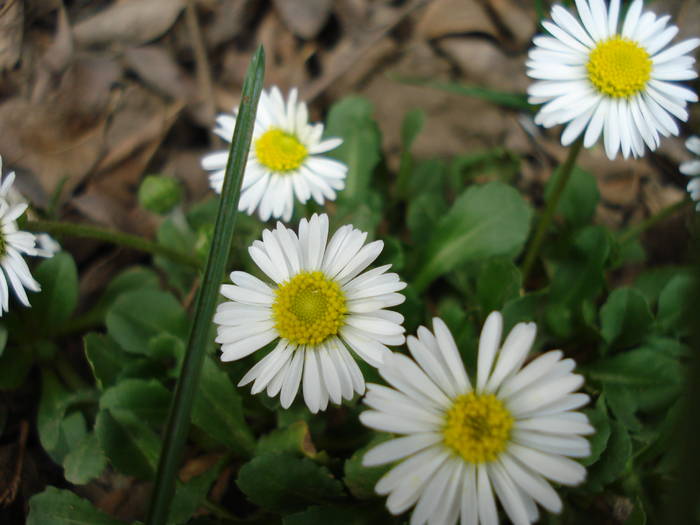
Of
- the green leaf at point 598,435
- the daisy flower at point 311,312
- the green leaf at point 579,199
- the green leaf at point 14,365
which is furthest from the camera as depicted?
the green leaf at point 579,199

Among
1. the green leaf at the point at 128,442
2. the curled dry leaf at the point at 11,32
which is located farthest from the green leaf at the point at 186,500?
the curled dry leaf at the point at 11,32

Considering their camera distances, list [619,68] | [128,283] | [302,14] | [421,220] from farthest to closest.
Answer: [302,14] < [421,220] < [128,283] < [619,68]

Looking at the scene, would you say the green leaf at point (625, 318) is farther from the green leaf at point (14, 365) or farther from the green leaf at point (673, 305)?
the green leaf at point (14, 365)

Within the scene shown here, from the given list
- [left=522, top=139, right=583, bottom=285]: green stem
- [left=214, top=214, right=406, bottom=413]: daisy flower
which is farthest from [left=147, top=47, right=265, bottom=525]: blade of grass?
[left=522, top=139, right=583, bottom=285]: green stem

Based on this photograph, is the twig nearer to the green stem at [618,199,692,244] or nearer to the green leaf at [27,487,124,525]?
the green stem at [618,199,692,244]

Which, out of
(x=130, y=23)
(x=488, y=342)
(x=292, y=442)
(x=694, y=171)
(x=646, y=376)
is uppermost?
(x=130, y=23)

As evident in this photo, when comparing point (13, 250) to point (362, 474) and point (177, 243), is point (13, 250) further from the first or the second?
point (362, 474)

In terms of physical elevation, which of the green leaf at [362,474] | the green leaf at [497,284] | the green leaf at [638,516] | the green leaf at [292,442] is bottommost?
the green leaf at [362,474]

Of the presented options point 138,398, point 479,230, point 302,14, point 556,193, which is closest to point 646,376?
point 556,193
